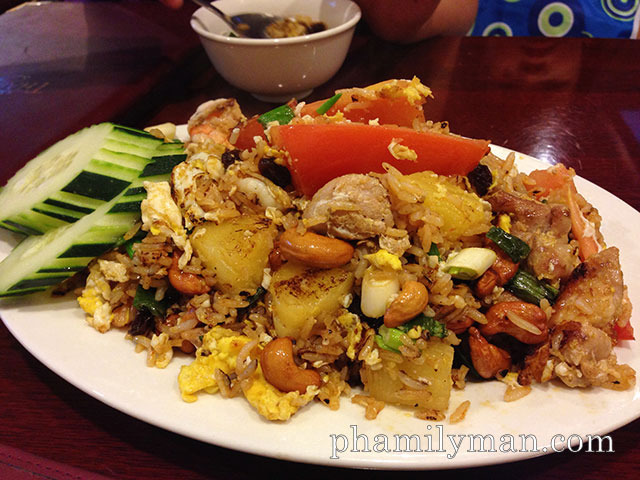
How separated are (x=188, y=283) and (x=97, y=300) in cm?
42

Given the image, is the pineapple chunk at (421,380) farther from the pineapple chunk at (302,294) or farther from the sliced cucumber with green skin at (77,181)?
the sliced cucumber with green skin at (77,181)

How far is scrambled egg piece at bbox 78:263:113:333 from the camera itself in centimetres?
195

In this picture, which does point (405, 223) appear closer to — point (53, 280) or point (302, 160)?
point (302, 160)

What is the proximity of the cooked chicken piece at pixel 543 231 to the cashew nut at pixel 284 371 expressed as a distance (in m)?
0.96

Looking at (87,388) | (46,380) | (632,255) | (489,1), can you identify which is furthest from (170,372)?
(489,1)

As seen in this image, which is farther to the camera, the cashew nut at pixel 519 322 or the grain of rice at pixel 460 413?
the cashew nut at pixel 519 322

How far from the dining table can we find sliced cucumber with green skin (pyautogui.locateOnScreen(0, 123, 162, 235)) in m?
0.55

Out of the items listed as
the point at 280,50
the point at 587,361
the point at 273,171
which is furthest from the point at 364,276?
Result: the point at 280,50

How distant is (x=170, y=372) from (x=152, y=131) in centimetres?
144

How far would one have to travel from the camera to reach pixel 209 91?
4258mm

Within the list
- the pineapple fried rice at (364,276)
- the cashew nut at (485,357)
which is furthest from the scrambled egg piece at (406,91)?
the cashew nut at (485,357)

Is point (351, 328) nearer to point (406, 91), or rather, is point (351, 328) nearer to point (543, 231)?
point (543, 231)

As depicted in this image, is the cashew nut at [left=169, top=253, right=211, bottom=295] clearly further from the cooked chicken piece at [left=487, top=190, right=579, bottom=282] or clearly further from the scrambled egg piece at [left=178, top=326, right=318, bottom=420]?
the cooked chicken piece at [left=487, top=190, right=579, bottom=282]

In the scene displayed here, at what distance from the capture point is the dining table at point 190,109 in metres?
1.64
